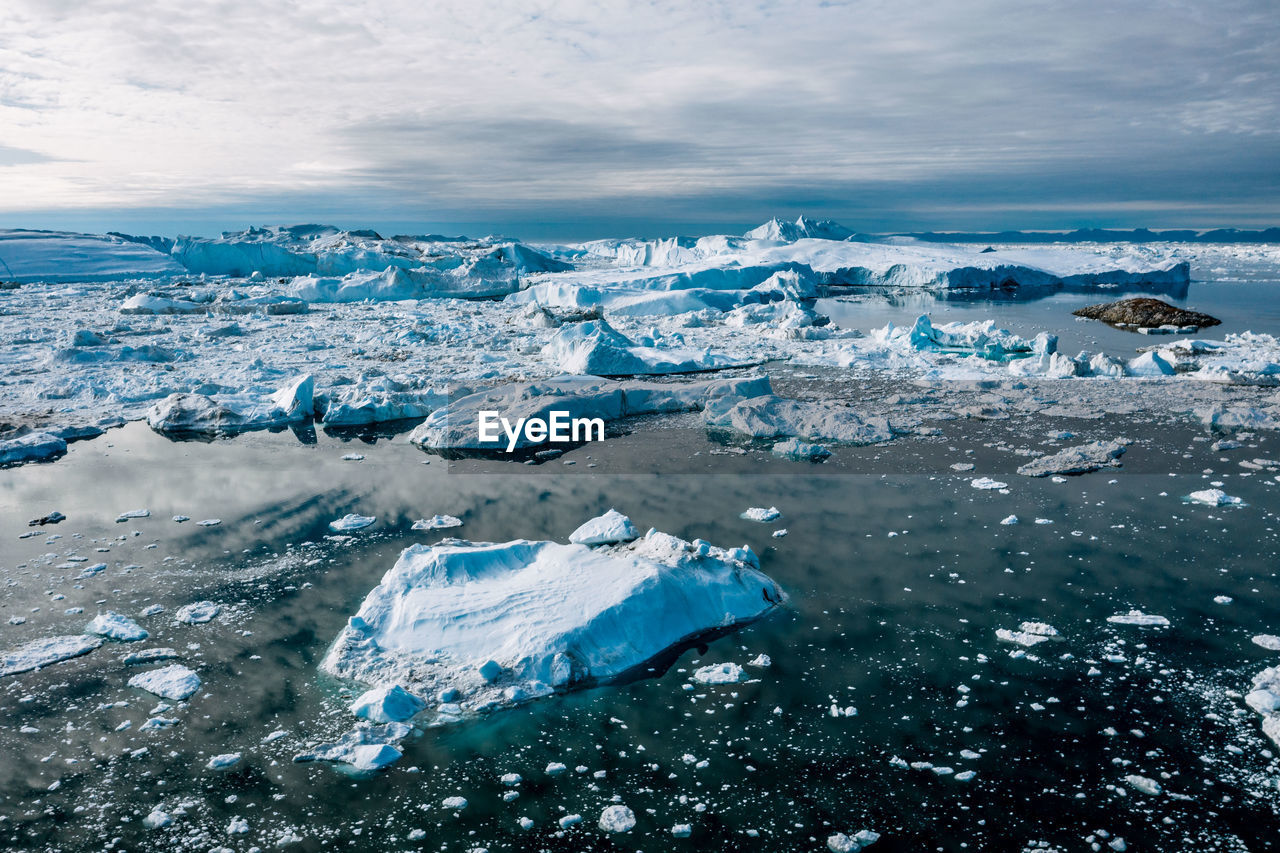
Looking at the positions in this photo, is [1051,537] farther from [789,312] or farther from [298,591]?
[789,312]

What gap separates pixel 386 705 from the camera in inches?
137

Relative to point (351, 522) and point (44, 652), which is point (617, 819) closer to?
point (44, 652)

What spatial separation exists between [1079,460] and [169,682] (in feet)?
22.8

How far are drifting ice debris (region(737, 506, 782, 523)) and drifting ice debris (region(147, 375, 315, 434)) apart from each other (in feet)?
18.5

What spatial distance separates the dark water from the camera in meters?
2.96

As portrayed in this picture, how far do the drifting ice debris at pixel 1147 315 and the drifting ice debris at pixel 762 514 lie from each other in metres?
14.5

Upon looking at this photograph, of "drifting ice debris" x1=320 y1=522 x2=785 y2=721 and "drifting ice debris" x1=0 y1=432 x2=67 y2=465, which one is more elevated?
"drifting ice debris" x1=0 y1=432 x2=67 y2=465

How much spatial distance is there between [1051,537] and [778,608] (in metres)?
2.21

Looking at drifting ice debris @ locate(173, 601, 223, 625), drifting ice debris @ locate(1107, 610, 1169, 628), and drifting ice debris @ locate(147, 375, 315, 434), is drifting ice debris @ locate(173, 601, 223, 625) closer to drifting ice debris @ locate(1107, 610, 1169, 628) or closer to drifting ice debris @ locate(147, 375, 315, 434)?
drifting ice debris @ locate(147, 375, 315, 434)

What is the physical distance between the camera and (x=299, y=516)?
5973mm

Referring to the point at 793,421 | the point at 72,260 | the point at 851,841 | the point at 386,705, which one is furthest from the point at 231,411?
the point at 72,260

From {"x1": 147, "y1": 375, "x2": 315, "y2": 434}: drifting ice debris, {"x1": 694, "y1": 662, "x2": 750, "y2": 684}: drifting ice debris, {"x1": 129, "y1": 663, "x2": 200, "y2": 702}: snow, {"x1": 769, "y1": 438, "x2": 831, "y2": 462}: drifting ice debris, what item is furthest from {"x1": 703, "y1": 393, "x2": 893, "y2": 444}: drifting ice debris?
{"x1": 129, "y1": 663, "x2": 200, "y2": 702}: snow

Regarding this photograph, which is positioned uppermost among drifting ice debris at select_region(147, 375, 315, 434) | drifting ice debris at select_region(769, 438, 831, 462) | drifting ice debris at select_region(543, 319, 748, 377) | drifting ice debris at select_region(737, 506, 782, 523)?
drifting ice debris at select_region(543, 319, 748, 377)

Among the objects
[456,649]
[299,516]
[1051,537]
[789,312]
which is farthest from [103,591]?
[789,312]
